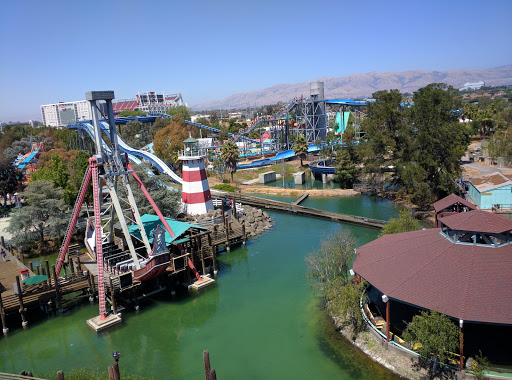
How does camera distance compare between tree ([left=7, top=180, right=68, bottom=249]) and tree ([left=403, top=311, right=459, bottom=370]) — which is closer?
tree ([left=403, top=311, right=459, bottom=370])

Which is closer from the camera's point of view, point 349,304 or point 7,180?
point 349,304

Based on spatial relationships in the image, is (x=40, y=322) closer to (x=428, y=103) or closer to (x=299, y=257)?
(x=299, y=257)

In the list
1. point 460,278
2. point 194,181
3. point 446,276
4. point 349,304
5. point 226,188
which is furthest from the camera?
point 226,188

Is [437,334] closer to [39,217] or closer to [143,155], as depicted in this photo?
[39,217]

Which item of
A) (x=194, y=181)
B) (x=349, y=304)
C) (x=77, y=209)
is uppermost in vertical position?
(x=77, y=209)

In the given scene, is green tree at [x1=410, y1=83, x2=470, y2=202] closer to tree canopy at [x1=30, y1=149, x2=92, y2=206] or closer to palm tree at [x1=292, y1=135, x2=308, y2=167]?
palm tree at [x1=292, y1=135, x2=308, y2=167]

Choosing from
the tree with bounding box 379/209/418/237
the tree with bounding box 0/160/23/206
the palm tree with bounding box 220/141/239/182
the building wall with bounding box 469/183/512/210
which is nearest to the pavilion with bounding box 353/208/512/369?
the tree with bounding box 379/209/418/237

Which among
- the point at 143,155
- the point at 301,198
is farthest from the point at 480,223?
the point at 143,155
